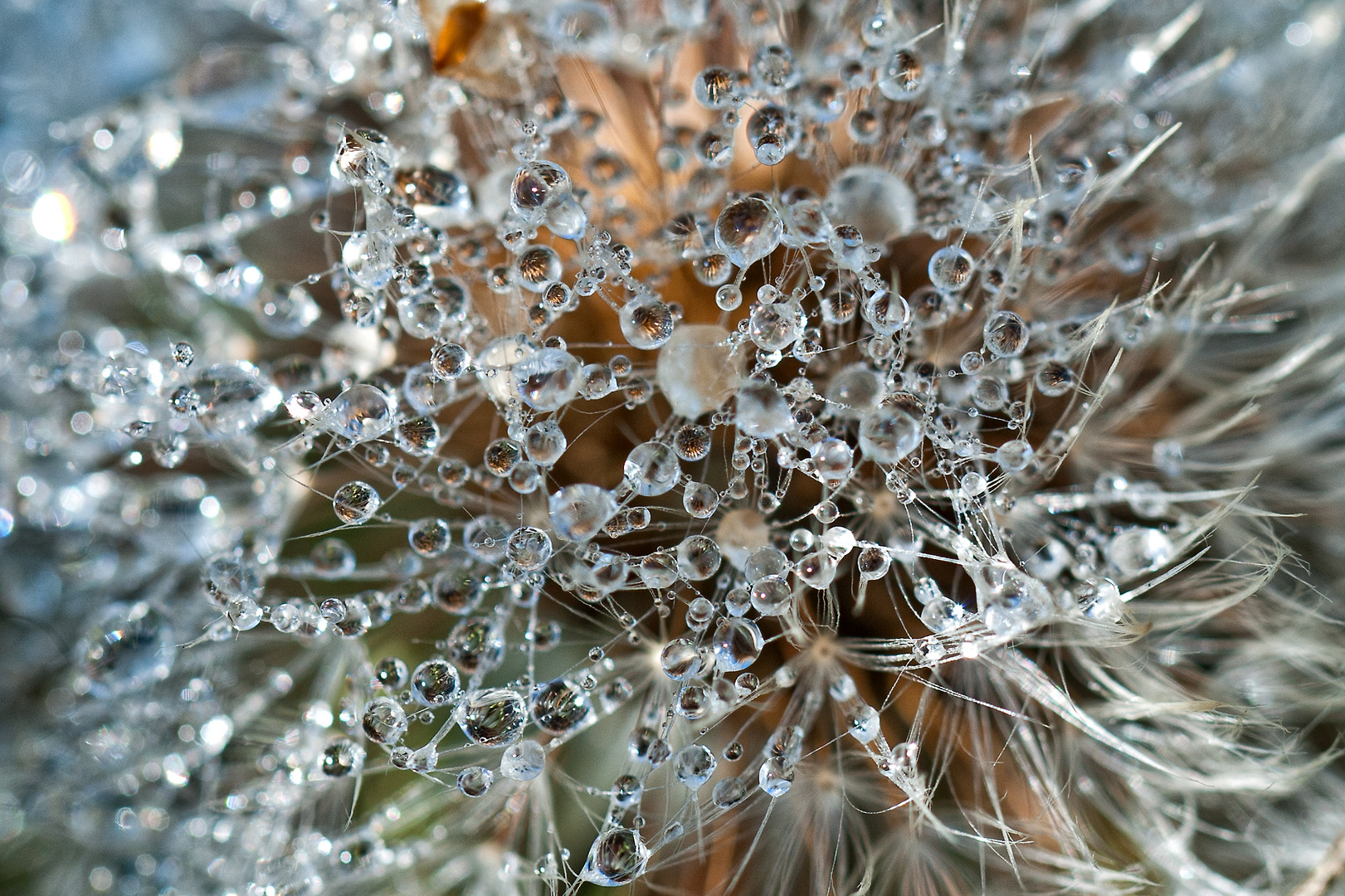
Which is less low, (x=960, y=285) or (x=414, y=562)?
(x=960, y=285)

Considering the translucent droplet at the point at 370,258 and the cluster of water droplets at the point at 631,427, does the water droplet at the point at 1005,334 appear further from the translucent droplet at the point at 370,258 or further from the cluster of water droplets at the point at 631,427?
the translucent droplet at the point at 370,258

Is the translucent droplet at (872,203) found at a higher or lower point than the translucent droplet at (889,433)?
higher

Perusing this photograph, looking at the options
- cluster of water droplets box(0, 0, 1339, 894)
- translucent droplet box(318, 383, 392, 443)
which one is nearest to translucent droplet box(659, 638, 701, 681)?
cluster of water droplets box(0, 0, 1339, 894)

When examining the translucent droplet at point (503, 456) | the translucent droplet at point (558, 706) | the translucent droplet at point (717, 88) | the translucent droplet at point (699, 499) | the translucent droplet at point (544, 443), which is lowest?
the translucent droplet at point (558, 706)

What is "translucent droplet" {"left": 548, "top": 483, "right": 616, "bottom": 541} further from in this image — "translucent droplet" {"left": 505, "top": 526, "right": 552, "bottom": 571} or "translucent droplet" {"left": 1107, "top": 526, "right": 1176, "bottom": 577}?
"translucent droplet" {"left": 1107, "top": 526, "right": 1176, "bottom": 577}

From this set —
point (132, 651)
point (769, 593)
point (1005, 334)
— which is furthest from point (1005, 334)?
point (132, 651)

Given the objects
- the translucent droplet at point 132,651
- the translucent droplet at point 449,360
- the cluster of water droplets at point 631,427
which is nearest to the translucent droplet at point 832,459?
the cluster of water droplets at point 631,427

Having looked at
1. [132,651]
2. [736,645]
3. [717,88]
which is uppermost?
[717,88]

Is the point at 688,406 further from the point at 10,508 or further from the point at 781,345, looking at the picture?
the point at 10,508

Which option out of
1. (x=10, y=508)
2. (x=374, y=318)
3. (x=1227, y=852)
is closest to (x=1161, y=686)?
(x=1227, y=852)

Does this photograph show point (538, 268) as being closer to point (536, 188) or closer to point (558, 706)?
point (536, 188)

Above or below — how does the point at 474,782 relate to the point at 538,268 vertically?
below
